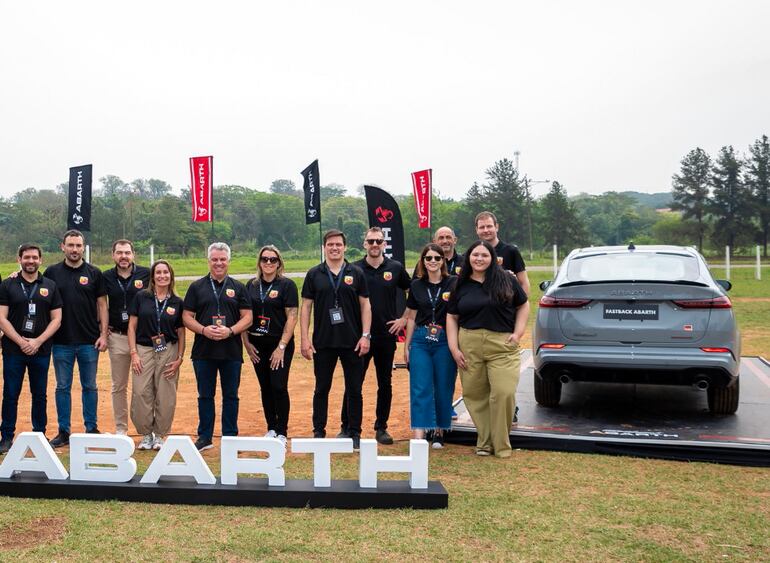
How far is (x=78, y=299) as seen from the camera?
20.5 ft

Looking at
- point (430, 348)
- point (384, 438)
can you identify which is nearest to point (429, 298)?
point (430, 348)

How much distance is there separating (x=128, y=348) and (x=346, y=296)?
1.93 metres

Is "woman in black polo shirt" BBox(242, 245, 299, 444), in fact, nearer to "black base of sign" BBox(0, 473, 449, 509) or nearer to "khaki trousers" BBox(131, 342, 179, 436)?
"khaki trousers" BBox(131, 342, 179, 436)

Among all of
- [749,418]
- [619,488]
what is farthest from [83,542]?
[749,418]

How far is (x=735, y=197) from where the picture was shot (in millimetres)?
60094

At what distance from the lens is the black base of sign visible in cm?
455

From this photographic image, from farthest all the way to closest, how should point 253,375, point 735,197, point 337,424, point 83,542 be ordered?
point 735,197, point 253,375, point 337,424, point 83,542

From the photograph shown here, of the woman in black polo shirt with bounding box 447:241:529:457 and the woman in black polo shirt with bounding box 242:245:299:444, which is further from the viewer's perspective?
the woman in black polo shirt with bounding box 242:245:299:444

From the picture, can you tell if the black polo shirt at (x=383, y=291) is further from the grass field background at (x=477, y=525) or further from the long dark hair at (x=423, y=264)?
the grass field background at (x=477, y=525)

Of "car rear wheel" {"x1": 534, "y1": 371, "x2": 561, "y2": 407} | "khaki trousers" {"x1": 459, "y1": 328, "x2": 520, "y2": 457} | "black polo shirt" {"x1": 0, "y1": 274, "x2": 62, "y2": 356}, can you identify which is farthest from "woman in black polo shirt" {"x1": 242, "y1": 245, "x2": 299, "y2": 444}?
"car rear wheel" {"x1": 534, "y1": 371, "x2": 561, "y2": 407}

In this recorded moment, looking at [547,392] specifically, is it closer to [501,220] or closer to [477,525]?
[477,525]

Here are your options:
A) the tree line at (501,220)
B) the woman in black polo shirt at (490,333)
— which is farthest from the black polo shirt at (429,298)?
the tree line at (501,220)

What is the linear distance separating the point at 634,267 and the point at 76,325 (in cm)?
475

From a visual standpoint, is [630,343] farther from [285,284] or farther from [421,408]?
[285,284]
